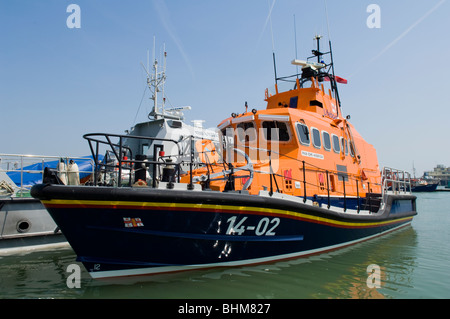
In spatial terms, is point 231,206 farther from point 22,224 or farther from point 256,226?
point 22,224

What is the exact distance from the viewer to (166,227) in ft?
12.5

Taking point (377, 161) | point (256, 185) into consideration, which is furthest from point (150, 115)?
point (256, 185)

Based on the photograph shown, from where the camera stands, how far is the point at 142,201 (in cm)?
365

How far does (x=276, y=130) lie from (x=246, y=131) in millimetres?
605

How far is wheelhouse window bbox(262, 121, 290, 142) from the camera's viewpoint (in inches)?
237

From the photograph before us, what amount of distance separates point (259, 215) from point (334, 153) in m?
3.32

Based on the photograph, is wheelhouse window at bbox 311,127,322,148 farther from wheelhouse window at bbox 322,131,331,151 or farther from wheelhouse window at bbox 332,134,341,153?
wheelhouse window at bbox 332,134,341,153

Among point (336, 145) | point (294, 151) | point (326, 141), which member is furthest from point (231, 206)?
point (336, 145)

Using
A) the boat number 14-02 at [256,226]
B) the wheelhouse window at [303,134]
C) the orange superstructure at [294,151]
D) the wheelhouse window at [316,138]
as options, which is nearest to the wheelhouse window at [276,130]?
the orange superstructure at [294,151]

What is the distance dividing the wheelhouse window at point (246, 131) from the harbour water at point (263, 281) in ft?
8.19

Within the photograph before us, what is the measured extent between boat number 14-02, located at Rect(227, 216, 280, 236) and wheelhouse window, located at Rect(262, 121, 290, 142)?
2.00m

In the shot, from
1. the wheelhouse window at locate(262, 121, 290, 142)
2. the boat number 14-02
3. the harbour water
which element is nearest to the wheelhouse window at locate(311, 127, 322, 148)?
the wheelhouse window at locate(262, 121, 290, 142)
